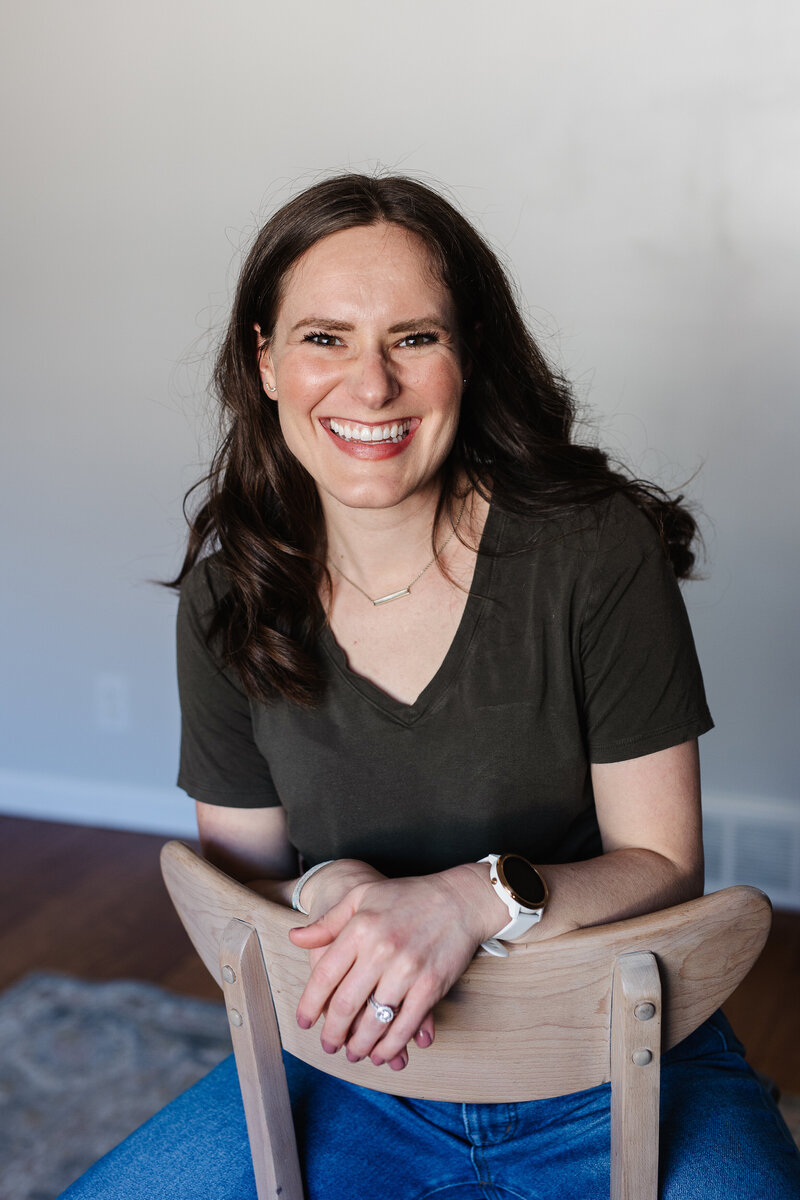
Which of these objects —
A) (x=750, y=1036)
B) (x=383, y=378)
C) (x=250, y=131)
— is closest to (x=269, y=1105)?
(x=383, y=378)

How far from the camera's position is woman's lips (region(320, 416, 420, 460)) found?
1.16 m

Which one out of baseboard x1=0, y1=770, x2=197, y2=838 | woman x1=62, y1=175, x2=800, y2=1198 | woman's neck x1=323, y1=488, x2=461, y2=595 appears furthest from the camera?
baseboard x1=0, y1=770, x2=197, y2=838

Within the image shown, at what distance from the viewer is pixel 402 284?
1145 millimetres

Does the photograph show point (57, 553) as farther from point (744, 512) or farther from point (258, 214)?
point (744, 512)

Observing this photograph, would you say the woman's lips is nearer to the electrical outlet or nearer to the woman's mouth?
the woman's mouth

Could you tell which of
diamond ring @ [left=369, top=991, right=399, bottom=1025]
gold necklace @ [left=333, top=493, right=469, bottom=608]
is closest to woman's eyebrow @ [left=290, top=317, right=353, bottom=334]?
gold necklace @ [left=333, top=493, right=469, bottom=608]

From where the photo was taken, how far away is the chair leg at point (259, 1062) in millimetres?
785

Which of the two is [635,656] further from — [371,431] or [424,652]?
[371,431]

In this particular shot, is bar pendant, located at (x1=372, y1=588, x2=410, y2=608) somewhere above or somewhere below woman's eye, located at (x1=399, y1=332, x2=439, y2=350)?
below

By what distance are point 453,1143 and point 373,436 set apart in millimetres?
708

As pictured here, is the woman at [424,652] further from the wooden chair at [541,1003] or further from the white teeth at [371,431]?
the wooden chair at [541,1003]

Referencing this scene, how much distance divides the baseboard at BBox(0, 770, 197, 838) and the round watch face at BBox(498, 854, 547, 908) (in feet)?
7.25

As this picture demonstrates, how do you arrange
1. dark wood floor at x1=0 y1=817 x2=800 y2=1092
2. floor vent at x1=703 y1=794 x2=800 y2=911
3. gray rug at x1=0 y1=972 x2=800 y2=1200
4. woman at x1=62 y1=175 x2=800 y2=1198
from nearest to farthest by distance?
woman at x1=62 y1=175 x2=800 y2=1198 → gray rug at x1=0 y1=972 x2=800 y2=1200 → dark wood floor at x1=0 y1=817 x2=800 y2=1092 → floor vent at x1=703 y1=794 x2=800 y2=911

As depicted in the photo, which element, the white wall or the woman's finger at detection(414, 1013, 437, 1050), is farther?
the white wall
